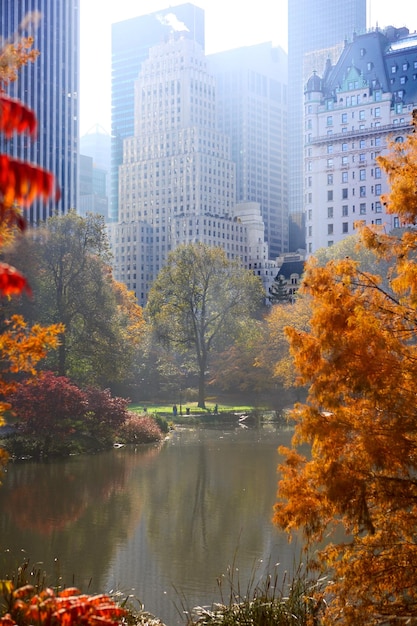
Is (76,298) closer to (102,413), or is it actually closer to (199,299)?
(102,413)

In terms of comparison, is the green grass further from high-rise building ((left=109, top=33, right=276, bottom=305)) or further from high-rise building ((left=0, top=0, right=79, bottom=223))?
high-rise building ((left=109, top=33, right=276, bottom=305))

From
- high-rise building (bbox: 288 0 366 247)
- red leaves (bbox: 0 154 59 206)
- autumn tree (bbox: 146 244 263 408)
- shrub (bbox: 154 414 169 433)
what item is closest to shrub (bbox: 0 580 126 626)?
red leaves (bbox: 0 154 59 206)

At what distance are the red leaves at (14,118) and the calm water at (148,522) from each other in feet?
27.6

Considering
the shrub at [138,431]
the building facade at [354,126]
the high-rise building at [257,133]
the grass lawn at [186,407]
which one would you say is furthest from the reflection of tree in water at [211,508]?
the high-rise building at [257,133]

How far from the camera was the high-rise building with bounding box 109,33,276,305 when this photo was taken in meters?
143

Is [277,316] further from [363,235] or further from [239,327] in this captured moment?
[363,235]

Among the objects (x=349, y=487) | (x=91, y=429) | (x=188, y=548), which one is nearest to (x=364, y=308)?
(x=349, y=487)

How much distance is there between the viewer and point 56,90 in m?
114

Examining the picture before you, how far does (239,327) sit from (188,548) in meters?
43.7

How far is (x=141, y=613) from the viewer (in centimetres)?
1203

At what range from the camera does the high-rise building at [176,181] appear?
14300cm

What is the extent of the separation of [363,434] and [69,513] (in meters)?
13.8

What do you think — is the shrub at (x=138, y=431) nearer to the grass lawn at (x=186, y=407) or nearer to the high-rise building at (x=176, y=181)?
the grass lawn at (x=186, y=407)

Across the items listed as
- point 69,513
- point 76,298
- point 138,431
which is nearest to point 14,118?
point 69,513
